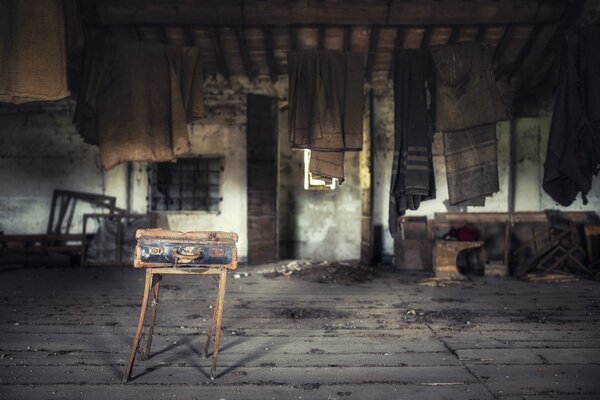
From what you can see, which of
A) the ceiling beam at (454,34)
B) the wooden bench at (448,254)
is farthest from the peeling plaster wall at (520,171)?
the ceiling beam at (454,34)

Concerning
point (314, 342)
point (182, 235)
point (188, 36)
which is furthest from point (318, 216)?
point (182, 235)

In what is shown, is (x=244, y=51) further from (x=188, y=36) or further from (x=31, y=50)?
(x=31, y=50)

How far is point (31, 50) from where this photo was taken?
3471 millimetres

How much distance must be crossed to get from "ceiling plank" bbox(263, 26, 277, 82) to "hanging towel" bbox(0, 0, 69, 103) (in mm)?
3380

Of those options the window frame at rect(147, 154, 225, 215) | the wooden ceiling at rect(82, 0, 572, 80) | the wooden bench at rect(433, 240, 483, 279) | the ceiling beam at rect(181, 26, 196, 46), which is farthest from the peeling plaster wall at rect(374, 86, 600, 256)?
the ceiling beam at rect(181, 26, 196, 46)

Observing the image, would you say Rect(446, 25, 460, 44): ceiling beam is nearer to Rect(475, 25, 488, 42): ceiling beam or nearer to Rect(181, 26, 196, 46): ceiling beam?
Rect(475, 25, 488, 42): ceiling beam

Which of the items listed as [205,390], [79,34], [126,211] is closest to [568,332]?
[205,390]

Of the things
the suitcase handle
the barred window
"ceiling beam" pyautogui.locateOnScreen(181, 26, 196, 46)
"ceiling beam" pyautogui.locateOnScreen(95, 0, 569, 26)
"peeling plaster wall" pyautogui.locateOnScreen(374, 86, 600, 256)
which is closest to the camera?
the suitcase handle

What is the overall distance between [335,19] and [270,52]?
171cm

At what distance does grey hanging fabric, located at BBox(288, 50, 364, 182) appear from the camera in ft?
13.8

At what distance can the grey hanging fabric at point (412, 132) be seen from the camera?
401 cm

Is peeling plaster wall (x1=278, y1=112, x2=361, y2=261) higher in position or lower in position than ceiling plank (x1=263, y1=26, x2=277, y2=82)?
lower

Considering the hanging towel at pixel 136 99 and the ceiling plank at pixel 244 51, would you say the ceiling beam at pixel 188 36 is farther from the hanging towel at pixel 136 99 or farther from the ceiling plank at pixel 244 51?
the hanging towel at pixel 136 99

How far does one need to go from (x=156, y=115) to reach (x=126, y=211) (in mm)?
4070
